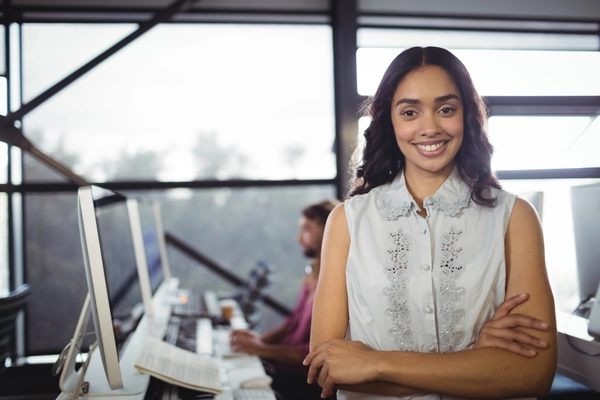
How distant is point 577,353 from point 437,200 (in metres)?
0.86

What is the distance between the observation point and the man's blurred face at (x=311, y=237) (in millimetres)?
2828

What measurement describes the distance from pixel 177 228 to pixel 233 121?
991 millimetres

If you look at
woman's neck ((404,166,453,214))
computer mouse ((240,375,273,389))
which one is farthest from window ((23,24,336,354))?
woman's neck ((404,166,453,214))

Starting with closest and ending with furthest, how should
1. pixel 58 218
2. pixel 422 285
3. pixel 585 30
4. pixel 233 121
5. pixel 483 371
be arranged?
A: pixel 483 371 < pixel 422 285 < pixel 585 30 < pixel 58 218 < pixel 233 121

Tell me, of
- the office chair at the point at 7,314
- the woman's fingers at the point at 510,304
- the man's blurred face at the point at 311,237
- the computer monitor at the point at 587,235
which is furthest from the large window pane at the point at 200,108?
the woman's fingers at the point at 510,304

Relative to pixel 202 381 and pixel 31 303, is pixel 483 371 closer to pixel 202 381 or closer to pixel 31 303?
pixel 202 381

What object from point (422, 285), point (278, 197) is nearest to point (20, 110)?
point (278, 197)

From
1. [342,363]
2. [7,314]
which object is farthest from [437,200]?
[7,314]

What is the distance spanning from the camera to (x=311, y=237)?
285 centimetres

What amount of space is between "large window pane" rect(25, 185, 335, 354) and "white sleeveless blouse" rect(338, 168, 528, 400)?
9.57 ft

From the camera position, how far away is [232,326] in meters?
3.05

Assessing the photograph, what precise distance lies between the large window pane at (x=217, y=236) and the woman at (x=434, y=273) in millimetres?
2893

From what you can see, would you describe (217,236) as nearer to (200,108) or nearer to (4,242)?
(200,108)

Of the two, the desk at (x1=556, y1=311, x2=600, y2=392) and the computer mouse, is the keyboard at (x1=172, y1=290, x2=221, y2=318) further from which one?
the desk at (x1=556, y1=311, x2=600, y2=392)
